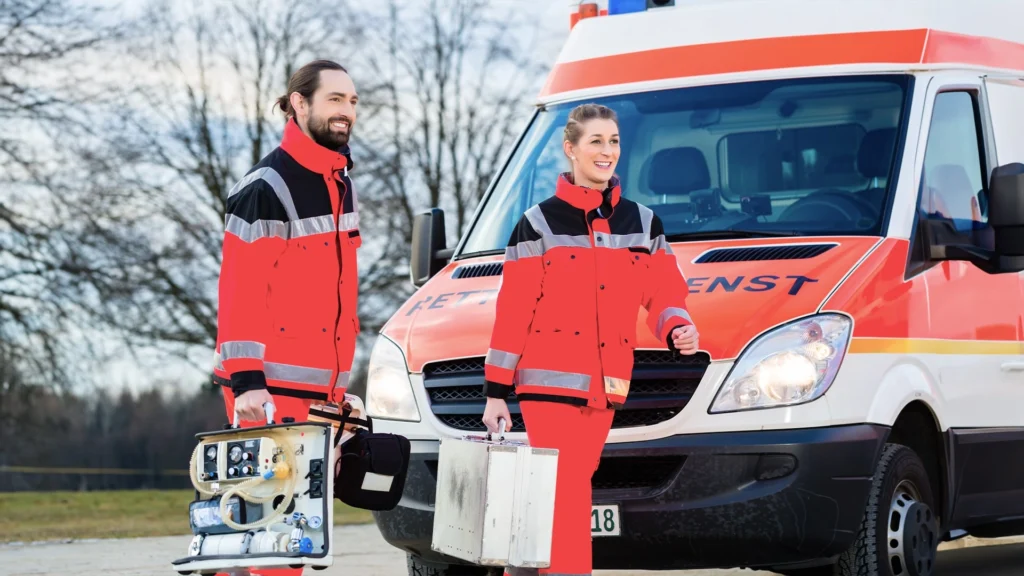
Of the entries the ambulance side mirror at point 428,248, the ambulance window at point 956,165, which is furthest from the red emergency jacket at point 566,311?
the ambulance side mirror at point 428,248

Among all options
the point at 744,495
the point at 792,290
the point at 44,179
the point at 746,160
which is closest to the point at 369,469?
the point at 744,495

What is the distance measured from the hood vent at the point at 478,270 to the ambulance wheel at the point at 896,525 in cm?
176

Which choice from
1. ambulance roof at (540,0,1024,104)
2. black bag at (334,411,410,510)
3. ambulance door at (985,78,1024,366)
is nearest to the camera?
black bag at (334,411,410,510)

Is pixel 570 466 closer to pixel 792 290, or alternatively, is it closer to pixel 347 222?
pixel 347 222

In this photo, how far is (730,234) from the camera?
699cm

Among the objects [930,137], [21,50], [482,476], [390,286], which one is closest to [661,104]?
[930,137]

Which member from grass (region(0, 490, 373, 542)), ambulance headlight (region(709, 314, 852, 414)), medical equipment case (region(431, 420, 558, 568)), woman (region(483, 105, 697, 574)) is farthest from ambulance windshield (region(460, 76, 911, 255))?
grass (region(0, 490, 373, 542))

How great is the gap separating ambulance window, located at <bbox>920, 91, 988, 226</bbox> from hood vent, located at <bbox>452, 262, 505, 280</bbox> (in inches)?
68.9

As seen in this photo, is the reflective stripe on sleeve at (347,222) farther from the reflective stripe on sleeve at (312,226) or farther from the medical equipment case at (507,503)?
the medical equipment case at (507,503)

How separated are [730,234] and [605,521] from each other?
4.45 feet

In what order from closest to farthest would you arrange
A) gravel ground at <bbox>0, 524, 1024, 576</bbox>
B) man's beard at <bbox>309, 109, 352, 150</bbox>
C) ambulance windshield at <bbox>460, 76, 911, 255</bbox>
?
man's beard at <bbox>309, 109, 352, 150</bbox> → ambulance windshield at <bbox>460, 76, 911, 255</bbox> → gravel ground at <bbox>0, 524, 1024, 576</bbox>

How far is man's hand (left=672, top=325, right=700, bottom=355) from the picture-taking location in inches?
228

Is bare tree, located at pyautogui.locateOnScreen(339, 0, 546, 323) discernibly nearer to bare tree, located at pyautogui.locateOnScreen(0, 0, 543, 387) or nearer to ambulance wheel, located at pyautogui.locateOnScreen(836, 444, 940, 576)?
bare tree, located at pyautogui.locateOnScreen(0, 0, 543, 387)

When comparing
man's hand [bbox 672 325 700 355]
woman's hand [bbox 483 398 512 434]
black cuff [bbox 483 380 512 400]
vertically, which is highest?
man's hand [bbox 672 325 700 355]
